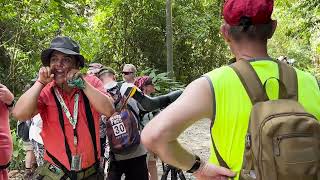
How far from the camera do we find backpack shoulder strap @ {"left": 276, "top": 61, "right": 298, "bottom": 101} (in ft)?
6.20

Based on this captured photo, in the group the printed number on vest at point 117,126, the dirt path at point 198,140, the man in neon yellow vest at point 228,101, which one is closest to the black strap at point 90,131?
the printed number on vest at point 117,126

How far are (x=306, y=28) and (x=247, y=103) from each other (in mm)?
12843

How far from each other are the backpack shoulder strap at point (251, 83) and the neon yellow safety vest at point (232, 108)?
0.02 metres

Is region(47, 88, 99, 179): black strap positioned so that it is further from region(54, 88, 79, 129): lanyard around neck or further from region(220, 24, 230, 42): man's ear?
region(220, 24, 230, 42): man's ear

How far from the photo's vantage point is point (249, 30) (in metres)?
1.97

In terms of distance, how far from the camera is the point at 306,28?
14.0m

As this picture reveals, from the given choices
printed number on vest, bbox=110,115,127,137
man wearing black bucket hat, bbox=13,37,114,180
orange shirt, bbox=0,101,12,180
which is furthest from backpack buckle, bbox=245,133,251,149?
Result: printed number on vest, bbox=110,115,127,137

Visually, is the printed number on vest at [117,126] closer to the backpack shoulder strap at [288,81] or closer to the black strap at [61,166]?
the black strap at [61,166]

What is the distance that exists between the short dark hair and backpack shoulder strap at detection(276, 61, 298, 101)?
0.14 m

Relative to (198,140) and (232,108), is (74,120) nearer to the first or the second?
(232,108)

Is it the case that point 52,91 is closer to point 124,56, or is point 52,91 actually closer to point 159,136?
point 159,136

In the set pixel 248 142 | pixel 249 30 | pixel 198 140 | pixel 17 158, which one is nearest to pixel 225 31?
pixel 249 30

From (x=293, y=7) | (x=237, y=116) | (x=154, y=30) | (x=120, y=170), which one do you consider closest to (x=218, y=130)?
(x=237, y=116)

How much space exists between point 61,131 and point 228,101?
71.1 inches
